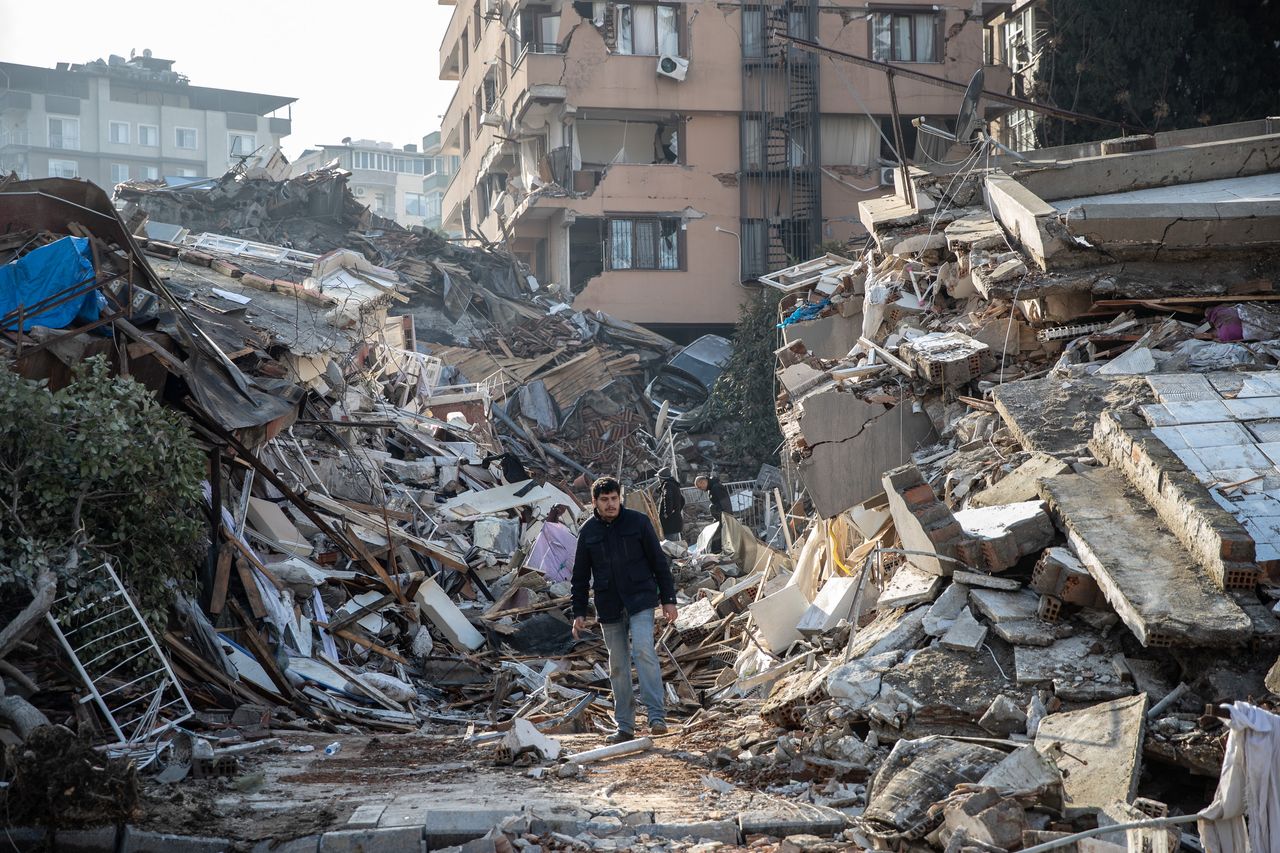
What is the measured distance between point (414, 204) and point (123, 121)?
82.7 feet

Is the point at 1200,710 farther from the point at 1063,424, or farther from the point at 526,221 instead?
the point at 526,221

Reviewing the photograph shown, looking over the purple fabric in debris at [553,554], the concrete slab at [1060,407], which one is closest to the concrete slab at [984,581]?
the concrete slab at [1060,407]

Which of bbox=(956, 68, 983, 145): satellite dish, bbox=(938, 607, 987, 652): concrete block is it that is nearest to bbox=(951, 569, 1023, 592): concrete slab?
bbox=(938, 607, 987, 652): concrete block

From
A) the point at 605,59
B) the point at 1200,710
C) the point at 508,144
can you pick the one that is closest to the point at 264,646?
the point at 1200,710

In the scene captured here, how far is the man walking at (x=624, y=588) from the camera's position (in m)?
7.36

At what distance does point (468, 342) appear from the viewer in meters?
26.4

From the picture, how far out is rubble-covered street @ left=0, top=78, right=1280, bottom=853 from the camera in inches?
201

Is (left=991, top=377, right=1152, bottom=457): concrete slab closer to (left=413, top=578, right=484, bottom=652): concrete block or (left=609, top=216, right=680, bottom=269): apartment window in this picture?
(left=413, top=578, right=484, bottom=652): concrete block

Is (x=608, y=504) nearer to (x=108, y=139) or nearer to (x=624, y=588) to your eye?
(x=624, y=588)

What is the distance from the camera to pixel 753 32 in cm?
3019

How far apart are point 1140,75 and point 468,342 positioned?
1493cm

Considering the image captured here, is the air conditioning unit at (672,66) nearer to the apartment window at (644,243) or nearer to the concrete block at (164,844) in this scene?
the apartment window at (644,243)

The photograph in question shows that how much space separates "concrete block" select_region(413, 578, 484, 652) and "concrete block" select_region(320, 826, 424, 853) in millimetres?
6463

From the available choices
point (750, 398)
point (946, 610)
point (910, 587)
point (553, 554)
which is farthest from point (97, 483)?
point (750, 398)
